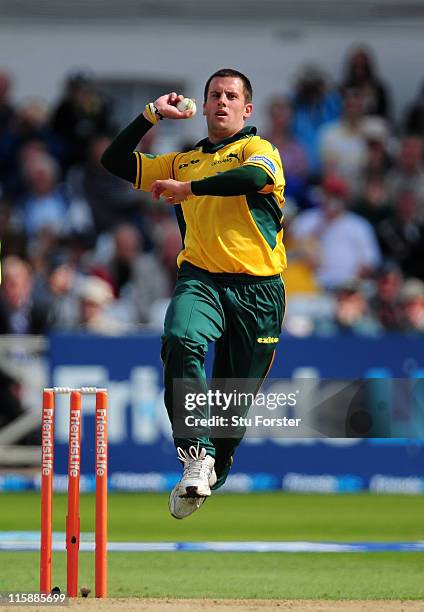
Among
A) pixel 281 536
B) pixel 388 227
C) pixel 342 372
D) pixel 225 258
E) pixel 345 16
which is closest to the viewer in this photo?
pixel 225 258

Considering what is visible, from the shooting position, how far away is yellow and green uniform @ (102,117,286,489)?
280 inches

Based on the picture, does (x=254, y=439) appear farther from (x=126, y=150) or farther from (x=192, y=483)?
(x=192, y=483)

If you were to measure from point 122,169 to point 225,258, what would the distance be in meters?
0.79

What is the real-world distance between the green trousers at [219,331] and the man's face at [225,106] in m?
0.73

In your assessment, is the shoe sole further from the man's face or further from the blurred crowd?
the blurred crowd

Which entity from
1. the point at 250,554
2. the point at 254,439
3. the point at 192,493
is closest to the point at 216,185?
the point at 192,493

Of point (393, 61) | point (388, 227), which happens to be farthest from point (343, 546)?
point (393, 61)

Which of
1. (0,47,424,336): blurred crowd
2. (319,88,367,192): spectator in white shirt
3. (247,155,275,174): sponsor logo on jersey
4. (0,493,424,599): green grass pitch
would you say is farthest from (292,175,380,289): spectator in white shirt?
(247,155,275,174): sponsor logo on jersey

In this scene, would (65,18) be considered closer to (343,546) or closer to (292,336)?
(292,336)

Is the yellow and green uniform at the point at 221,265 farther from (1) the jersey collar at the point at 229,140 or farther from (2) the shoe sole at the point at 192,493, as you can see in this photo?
(2) the shoe sole at the point at 192,493

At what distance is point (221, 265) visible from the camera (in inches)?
290

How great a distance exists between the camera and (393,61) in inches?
715

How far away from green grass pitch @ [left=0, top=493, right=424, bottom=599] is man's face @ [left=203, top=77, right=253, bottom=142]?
2.41 m

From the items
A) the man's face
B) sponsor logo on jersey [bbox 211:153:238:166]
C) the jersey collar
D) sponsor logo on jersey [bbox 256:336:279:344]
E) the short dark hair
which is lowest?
sponsor logo on jersey [bbox 256:336:279:344]
